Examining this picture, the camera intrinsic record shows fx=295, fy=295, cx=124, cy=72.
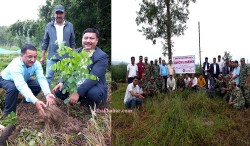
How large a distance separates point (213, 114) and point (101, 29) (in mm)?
1311

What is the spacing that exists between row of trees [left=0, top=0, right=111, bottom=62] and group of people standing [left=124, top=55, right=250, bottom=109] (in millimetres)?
384

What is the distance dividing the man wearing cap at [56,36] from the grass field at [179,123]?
0.61 meters

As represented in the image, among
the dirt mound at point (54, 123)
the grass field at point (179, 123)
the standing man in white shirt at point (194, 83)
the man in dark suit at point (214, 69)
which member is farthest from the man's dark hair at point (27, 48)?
the man in dark suit at point (214, 69)

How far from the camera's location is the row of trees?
2.52 meters

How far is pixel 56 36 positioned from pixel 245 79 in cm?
172

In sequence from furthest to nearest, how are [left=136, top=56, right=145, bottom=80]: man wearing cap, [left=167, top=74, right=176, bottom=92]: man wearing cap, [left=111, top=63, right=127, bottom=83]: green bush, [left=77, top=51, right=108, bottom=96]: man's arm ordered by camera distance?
[left=167, top=74, right=176, bottom=92]: man wearing cap, [left=136, top=56, right=145, bottom=80]: man wearing cap, [left=111, top=63, right=127, bottom=83]: green bush, [left=77, top=51, right=108, bottom=96]: man's arm

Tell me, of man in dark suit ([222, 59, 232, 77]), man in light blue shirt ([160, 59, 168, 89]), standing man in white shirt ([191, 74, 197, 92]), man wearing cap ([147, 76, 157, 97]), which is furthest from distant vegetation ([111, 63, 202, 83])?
man in dark suit ([222, 59, 232, 77])

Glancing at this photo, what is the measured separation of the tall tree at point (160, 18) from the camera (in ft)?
8.98

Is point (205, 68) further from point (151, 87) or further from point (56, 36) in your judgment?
point (56, 36)

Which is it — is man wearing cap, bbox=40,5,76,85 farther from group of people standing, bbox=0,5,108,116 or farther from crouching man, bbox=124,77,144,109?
crouching man, bbox=124,77,144,109

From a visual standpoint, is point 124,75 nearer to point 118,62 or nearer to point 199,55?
point 118,62

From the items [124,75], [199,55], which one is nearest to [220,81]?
[199,55]

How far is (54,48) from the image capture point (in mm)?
2484

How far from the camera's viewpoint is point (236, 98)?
2.73m
